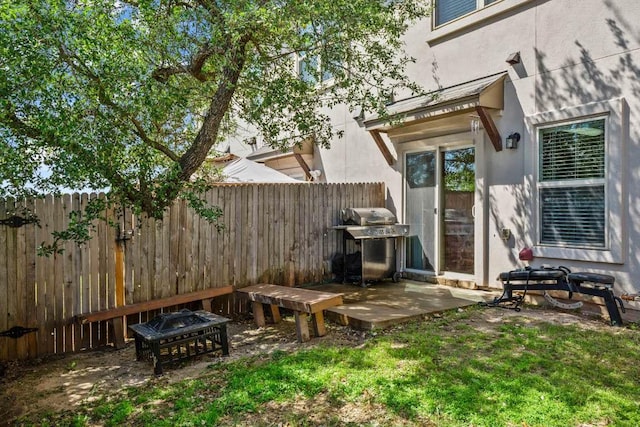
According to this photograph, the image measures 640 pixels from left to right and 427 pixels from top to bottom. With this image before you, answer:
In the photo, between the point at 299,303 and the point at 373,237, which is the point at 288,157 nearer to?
the point at 373,237

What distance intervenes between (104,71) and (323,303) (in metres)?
3.19

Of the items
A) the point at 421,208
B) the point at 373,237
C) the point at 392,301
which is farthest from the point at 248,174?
the point at 392,301

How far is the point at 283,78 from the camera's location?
5852 mm

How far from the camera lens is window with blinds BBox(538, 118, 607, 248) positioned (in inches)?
221

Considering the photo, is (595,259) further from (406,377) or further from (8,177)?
(8,177)

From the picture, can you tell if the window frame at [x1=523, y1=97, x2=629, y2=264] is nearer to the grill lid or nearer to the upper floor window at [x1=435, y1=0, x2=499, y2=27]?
the upper floor window at [x1=435, y1=0, x2=499, y2=27]

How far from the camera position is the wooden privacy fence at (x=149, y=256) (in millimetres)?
4609

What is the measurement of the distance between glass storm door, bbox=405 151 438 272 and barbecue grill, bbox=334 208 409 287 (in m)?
0.39

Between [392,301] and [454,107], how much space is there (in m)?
3.06

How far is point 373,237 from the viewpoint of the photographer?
742cm

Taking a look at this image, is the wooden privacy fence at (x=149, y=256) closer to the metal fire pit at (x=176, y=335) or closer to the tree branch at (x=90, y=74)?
the metal fire pit at (x=176, y=335)

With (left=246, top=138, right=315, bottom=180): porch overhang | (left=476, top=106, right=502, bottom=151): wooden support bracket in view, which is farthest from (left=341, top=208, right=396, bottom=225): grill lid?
(left=246, top=138, right=315, bottom=180): porch overhang

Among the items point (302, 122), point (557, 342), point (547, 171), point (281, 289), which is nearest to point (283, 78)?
point (302, 122)

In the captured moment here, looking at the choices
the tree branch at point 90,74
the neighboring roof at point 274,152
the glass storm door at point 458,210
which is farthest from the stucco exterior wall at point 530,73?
the tree branch at point 90,74
